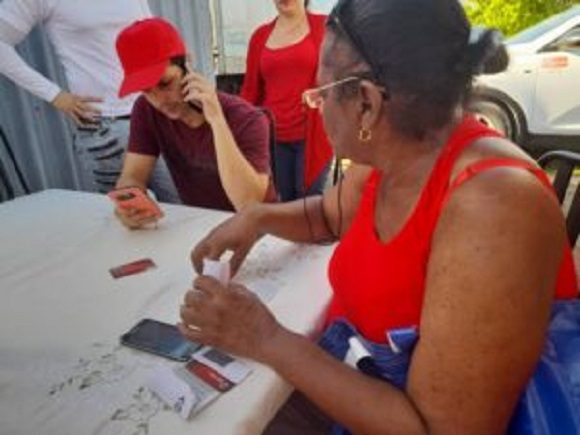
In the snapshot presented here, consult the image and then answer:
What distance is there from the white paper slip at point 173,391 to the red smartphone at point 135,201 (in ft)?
2.47

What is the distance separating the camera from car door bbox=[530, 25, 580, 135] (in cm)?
492

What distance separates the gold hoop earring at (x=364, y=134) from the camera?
98cm

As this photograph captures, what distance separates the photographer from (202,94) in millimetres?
1745

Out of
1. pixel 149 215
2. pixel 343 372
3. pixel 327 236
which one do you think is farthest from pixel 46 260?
pixel 343 372

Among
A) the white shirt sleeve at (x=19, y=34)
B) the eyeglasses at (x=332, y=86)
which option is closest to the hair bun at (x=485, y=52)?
the eyeglasses at (x=332, y=86)

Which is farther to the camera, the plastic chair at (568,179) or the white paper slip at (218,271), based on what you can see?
Result: the plastic chair at (568,179)

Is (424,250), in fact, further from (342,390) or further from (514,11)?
(514,11)

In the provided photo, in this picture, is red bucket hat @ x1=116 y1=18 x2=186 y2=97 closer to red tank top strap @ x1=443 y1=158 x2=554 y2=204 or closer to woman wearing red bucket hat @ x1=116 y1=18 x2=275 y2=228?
woman wearing red bucket hat @ x1=116 y1=18 x2=275 y2=228

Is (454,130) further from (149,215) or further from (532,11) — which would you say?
(532,11)

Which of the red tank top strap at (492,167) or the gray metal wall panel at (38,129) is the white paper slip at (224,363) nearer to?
the red tank top strap at (492,167)

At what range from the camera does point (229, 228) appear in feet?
4.46

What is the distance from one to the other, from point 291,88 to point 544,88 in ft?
10.7

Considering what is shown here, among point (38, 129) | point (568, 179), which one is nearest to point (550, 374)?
point (568, 179)

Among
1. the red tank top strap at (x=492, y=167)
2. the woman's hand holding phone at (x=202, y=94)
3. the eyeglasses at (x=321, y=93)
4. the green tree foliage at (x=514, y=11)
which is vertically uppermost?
the eyeglasses at (x=321, y=93)
